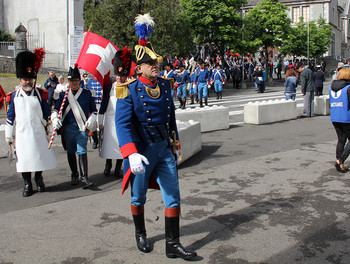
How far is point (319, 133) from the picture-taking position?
37.1ft

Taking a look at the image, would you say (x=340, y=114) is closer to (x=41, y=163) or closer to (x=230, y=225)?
(x=230, y=225)

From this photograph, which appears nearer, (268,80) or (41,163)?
(41,163)

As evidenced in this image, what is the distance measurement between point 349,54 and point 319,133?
267 ft

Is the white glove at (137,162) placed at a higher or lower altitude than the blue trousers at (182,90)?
lower

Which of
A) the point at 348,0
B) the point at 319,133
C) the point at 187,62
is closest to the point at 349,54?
the point at 348,0

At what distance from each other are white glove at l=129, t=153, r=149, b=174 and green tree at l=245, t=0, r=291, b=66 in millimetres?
30586

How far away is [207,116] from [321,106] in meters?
5.53

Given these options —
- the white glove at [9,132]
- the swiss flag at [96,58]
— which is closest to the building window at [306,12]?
the swiss flag at [96,58]

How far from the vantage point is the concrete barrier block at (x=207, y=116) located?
11.4 metres

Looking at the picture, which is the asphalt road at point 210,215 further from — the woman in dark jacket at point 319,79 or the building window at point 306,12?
the building window at point 306,12

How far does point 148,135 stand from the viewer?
13.3 ft

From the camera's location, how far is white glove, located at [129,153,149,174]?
3.75 m

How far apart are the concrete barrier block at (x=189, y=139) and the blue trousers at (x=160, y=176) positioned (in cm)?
367

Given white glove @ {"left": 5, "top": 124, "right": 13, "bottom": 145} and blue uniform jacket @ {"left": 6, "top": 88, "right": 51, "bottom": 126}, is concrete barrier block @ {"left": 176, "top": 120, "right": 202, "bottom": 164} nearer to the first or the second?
blue uniform jacket @ {"left": 6, "top": 88, "right": 51, "bottom": 126}
